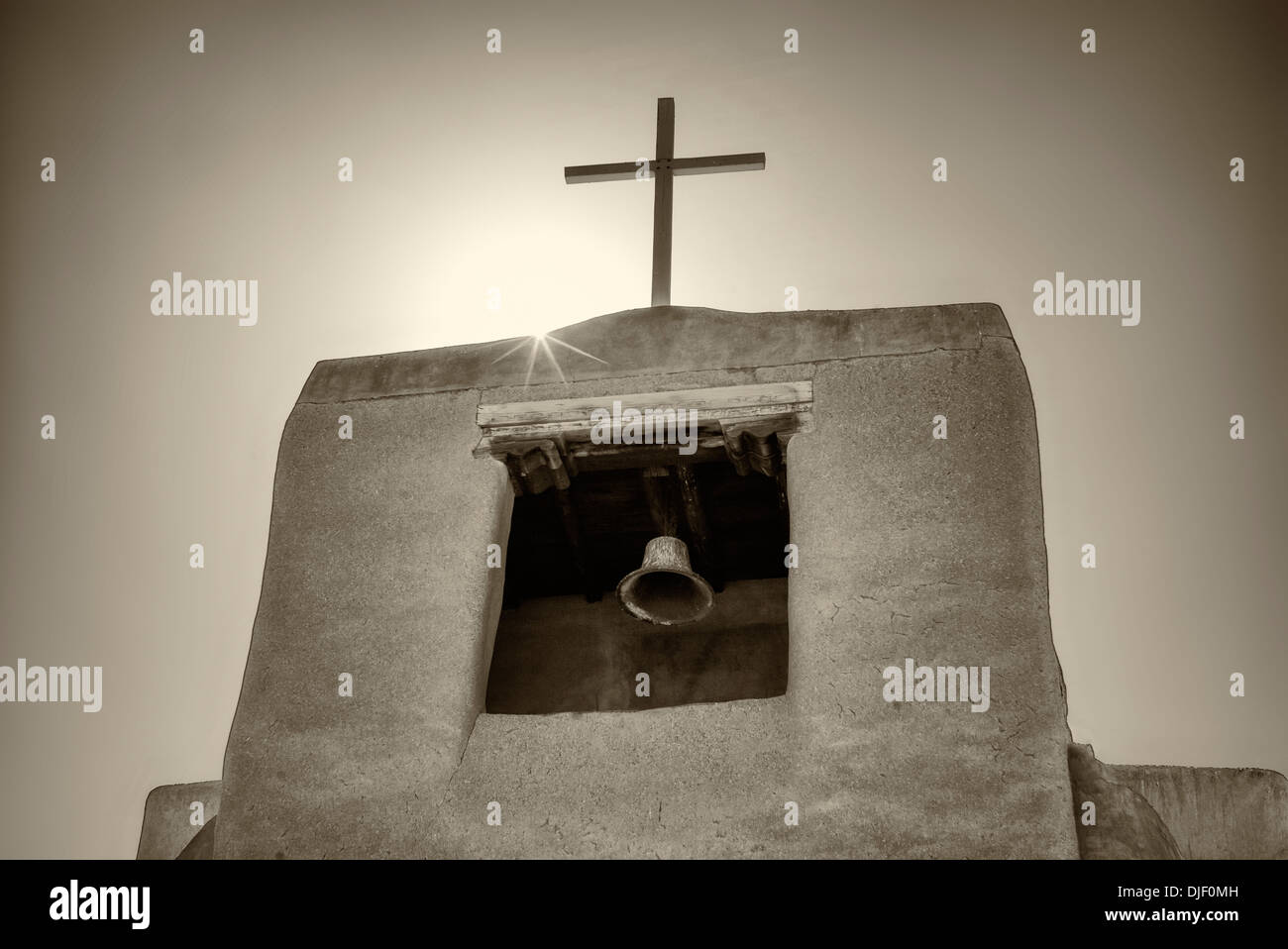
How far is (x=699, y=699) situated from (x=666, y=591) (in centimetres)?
145

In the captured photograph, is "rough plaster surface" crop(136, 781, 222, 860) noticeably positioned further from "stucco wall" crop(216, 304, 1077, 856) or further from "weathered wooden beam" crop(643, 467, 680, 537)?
"weathered wooden beam" crop(643, 467, 680, 537)

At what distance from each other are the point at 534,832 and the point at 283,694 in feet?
5.72

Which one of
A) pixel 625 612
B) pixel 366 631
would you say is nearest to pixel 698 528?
pixel 625 612

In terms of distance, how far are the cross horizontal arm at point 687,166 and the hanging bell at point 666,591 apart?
9.68 ft

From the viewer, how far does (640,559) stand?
10227 millimetres

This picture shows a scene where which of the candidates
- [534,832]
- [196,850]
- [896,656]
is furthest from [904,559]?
[196,850]

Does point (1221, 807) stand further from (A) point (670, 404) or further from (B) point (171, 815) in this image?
(B) point (171, 815)

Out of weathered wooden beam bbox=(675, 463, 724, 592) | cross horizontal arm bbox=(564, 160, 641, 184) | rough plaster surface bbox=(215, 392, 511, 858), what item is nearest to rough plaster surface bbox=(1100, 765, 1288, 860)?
weathered wooden beam bbox=(675, 463, 724, 592)

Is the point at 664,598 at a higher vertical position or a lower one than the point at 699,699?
higher

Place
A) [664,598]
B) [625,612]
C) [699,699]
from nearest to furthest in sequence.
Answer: [664,598] → [699,699] → [625,612]

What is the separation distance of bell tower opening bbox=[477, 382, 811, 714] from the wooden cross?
4.70 ft

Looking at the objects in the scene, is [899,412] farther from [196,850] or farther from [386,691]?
[196,850]

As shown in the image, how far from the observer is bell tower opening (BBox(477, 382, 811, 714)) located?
8.42m

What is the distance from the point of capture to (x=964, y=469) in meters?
7.80
